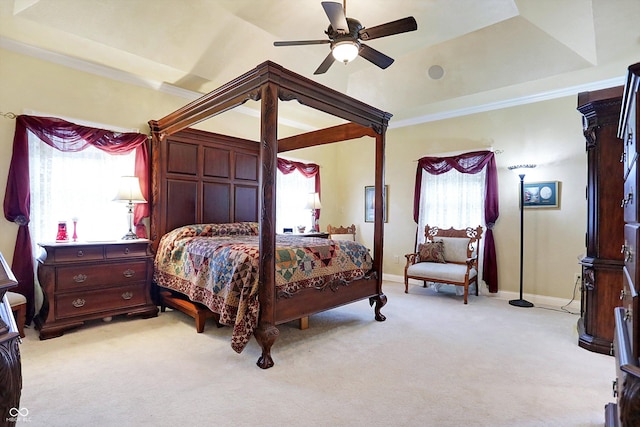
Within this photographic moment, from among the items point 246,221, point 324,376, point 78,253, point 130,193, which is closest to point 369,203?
point 246,221

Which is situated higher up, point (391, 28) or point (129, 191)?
point (391, 28)

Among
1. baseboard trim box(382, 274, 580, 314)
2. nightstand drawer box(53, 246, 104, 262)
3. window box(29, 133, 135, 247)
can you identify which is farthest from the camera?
baseboard trim box(382, 274, 580, 314)

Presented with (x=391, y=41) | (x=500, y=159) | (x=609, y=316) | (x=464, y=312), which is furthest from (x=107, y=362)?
(x=500, y=159)

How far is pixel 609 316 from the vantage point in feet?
9.27

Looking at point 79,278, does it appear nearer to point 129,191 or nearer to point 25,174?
point 129,191

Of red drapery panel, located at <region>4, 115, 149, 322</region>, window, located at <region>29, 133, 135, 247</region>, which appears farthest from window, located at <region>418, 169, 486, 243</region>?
red drapery panel, located at <region>4, 115, 149, 322</region>

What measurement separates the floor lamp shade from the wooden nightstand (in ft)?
1.00

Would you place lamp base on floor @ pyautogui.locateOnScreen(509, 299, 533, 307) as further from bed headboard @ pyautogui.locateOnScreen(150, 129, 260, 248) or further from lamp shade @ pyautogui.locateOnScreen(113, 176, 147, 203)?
lamp shade @ pyautogui.locateOnScreen(113, 176, 147, 203)

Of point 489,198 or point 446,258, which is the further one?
point 446,258

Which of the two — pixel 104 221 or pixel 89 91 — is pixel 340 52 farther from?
pixel 104 221

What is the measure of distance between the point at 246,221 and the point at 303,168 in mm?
1665

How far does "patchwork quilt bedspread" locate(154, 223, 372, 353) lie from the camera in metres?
2.69

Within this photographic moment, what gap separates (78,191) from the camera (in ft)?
12.1

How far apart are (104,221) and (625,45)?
6.17 meters
